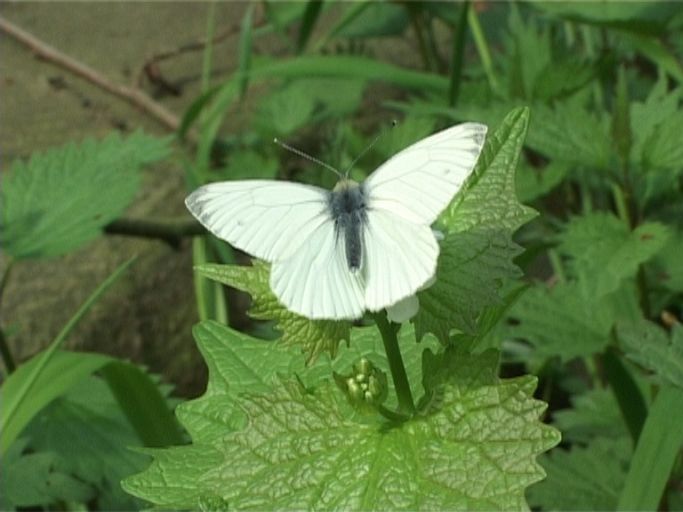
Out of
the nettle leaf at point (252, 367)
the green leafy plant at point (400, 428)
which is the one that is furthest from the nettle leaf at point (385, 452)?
the nettle leaf at point (252, 367)

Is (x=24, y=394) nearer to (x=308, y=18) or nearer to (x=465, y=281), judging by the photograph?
(x=465, y=281)

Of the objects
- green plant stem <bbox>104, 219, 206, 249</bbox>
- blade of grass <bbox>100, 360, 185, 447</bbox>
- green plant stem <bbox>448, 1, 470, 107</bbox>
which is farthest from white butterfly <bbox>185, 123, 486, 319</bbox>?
green plant stem <bbox>104, 219, 206, 249</bbox>

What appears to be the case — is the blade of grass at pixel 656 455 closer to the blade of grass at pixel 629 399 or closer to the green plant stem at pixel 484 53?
the blade of grass at pixel 629 399

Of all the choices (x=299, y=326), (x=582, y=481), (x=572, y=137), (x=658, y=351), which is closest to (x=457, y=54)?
(x=572, y=137)

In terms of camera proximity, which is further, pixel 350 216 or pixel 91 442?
pixel 91 442

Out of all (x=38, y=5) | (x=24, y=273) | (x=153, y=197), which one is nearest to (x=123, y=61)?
(x=38, y=5)

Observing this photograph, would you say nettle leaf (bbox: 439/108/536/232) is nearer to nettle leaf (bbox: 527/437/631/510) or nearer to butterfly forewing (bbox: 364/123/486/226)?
butterfly forewing (bbox: 364/123/486/226)

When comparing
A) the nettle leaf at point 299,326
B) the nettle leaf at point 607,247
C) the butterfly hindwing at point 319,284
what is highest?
the butterfly hindwing at point 319,284
